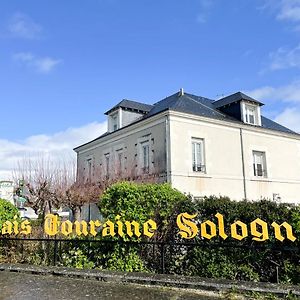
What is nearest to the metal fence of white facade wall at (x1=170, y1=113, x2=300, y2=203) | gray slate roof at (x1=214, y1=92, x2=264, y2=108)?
white facade wall at (x1=170, y1=113, x2=300, y2=203)

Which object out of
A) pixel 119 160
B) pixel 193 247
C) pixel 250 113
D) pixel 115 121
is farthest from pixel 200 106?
pixel 193 247

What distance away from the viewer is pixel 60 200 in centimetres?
1566

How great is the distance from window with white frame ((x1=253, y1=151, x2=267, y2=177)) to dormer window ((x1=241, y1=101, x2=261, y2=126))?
180cm

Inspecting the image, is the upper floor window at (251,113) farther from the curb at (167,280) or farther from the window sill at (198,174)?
the curb at (167,280)

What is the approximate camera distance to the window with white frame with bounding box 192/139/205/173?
17.7m

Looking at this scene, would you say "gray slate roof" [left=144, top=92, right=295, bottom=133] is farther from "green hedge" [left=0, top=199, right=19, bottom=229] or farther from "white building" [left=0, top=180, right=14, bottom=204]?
"green hedge" [left=0, top=199, right=19, bottom=229]

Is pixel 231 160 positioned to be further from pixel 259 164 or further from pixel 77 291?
pixel 77 291

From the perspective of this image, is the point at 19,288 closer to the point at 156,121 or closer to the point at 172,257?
the point at 172,257

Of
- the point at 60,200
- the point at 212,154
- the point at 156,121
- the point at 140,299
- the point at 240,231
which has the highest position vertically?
the point at 156,121

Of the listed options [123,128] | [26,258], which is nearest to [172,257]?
[26,258]

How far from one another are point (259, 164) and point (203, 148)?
13.9ft

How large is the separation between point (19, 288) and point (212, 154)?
45.9 ft

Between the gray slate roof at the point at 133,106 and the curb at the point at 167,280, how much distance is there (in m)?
15.1

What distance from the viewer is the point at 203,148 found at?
1800cm
